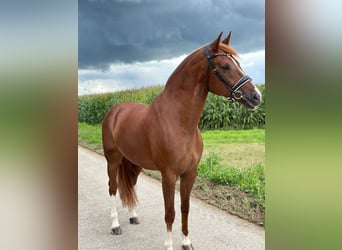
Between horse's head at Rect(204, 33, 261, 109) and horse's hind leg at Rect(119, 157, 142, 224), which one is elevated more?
horse's head at Rect(204, 33, 261, 109)

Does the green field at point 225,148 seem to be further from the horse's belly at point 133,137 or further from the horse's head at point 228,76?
the horse's head at point 228,76

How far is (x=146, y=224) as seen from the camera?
2.32 meters

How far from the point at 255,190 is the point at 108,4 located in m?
1.87

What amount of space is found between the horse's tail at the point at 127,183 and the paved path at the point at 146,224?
7.7 inches

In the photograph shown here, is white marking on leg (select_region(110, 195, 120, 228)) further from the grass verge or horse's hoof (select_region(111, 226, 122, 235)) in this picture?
the grass verge

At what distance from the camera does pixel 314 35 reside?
0.74m

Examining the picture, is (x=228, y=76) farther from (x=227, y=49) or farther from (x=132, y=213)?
(x=132, y=213)

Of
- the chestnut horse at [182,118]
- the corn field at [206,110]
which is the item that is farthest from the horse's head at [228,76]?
the corn field at [206,110]

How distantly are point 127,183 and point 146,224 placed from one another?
1.17 feet

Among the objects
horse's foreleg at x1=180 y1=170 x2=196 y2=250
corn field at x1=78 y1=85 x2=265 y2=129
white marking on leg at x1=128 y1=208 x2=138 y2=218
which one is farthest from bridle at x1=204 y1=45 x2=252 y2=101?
white marking on leg at x1=128 y1=208 x2=138 y2=218

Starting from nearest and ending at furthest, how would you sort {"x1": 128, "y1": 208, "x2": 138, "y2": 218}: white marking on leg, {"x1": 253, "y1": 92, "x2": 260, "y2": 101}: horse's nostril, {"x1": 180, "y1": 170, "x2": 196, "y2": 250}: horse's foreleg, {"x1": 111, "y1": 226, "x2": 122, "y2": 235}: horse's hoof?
{"x1": 253, "y1": 92, "x2": 260, "y2": 101}: horse's nostril < {"x1": 180, "y1": 170, "x2": 196, "y2": 250}: horse's foreleg < {"x1": 111, "y1": 226, "x2": 122, "y2": 235}: horse's hoof < {"x1": 128, "y1": 208, "x2": 138, "y2": 218}: white marking on leg

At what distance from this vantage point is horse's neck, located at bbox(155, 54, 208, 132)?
66.6 inches

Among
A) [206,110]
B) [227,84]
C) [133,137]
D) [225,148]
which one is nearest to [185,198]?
[133,137]

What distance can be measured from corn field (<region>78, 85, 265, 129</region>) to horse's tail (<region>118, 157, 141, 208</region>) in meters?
0.48
